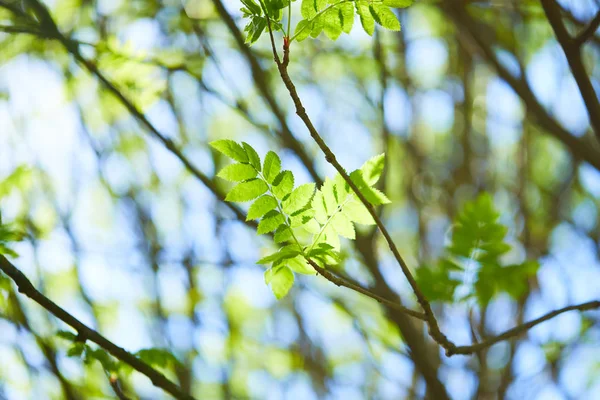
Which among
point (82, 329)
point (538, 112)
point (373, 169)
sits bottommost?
point (82, 329)

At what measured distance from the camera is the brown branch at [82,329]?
1.44m

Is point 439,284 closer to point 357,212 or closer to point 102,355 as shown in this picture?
point 357,212

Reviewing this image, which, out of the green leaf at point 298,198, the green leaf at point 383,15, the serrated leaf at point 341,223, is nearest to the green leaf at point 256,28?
the green leaf at point 383,15

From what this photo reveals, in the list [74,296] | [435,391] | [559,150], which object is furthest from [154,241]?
[559,150]

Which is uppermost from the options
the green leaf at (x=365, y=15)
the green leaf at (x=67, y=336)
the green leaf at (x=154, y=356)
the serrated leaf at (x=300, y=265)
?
the green leaf at (x=365, y=15)

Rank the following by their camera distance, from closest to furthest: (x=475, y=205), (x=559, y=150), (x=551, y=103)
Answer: (x=475, y=205), (x=551, y=103), (x=559, y=150)

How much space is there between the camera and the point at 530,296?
3.72 metres

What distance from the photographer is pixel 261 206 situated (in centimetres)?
147

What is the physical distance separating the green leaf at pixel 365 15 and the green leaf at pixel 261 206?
488 mm

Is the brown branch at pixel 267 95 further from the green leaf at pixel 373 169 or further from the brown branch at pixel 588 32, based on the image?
the brown branch at pixel 588 32

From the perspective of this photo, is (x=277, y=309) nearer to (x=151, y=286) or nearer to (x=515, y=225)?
(x=151, y=286)

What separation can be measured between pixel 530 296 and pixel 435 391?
1.74 m

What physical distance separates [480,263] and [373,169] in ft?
2.60

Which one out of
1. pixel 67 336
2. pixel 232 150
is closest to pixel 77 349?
pixel 67 336
